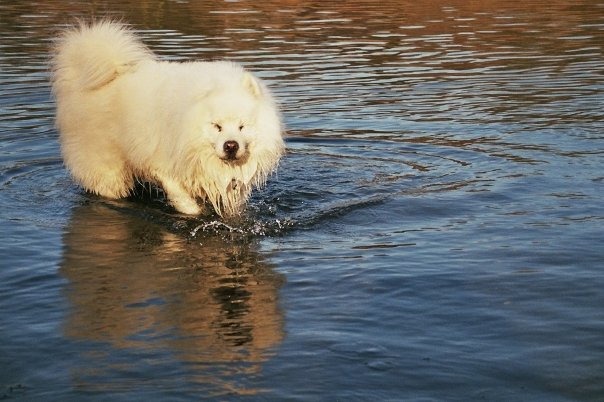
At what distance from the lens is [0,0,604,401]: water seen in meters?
5.82

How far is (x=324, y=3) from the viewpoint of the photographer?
3081cm

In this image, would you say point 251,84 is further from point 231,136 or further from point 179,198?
point 179,198

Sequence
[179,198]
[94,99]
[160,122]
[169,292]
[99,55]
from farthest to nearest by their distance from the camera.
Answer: [94,99]
[99,55]
[179,198]
[160,122]
[169,292]

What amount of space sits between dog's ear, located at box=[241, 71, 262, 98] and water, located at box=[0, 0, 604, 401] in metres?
1.23

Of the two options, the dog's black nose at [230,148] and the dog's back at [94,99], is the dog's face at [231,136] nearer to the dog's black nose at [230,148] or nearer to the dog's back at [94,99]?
the dog's black nose at [230,148]

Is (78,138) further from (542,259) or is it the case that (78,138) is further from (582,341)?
(582,341)

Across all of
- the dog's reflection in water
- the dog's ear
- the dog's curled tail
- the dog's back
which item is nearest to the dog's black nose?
the dog's ear

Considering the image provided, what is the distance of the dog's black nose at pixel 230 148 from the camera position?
8359 millimetres

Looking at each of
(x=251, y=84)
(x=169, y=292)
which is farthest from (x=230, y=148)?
(x=169, y=292)

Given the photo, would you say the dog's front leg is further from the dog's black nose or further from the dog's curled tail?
the dog's curled tail

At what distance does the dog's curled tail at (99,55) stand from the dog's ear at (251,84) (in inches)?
69.0

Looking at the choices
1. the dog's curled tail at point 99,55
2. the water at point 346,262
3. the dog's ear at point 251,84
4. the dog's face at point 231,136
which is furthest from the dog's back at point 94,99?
the dog's ear at point 251,84

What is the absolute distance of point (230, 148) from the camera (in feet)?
27.5

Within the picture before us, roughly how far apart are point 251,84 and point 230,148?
1.79 ft
